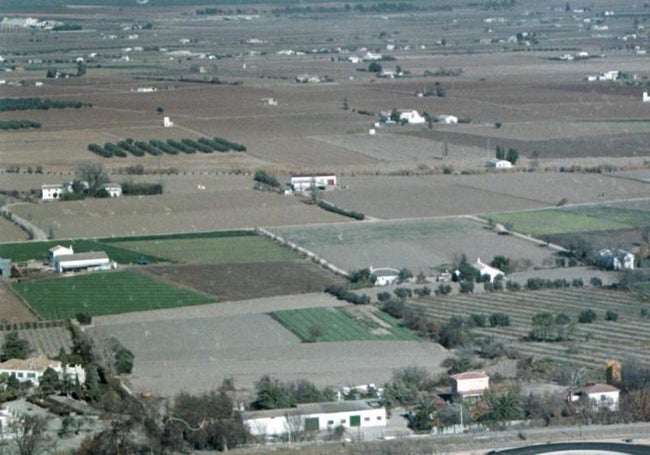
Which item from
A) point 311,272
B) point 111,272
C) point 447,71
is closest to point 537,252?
point 311,272

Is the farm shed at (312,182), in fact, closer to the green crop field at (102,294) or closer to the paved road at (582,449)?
the green crop field at (102,294)

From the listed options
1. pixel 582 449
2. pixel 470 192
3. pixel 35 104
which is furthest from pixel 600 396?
pixel 35 104

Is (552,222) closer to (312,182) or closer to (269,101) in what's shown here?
(312,182)

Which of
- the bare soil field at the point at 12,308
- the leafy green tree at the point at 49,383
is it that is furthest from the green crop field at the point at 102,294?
the leafy green tree at the point at 49,383

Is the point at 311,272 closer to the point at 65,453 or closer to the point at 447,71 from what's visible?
the point at 65,453

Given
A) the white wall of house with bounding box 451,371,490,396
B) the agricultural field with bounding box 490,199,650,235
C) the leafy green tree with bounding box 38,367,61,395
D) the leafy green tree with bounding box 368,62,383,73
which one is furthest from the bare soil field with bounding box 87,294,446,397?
the leafy green tree with bounding box 368,62,383,73
